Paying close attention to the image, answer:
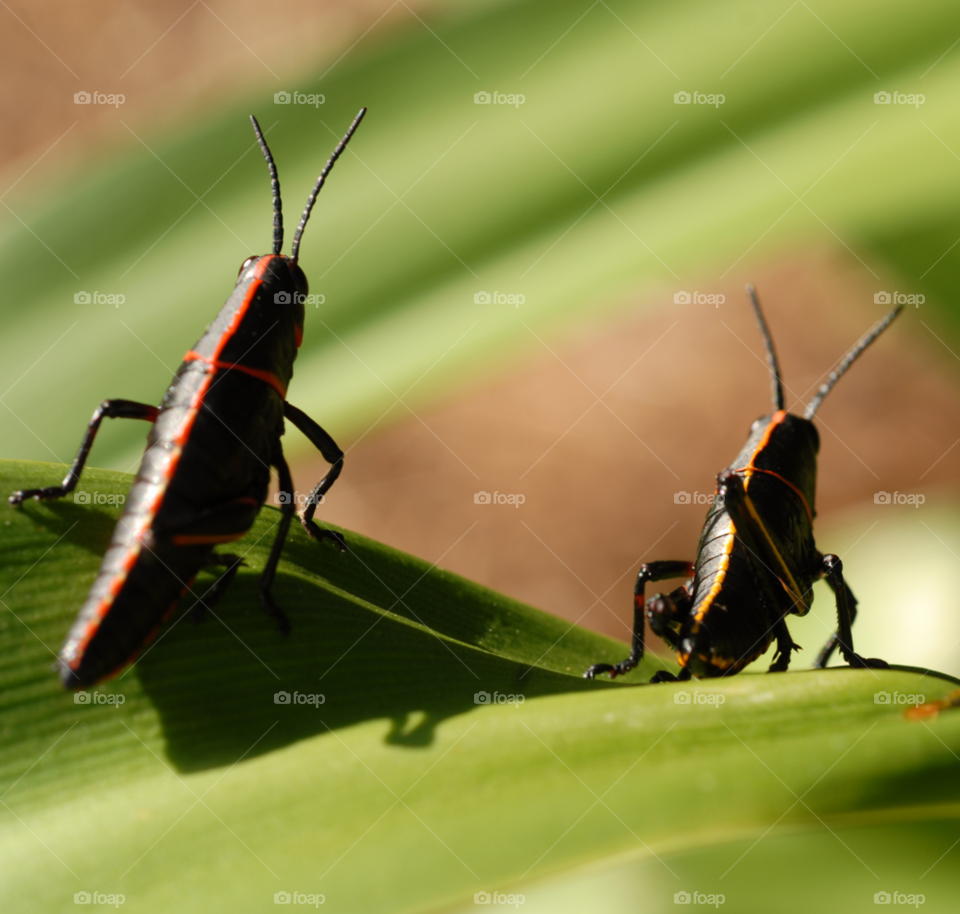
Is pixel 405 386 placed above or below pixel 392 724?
above

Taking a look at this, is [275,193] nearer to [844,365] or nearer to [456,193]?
[456,193]

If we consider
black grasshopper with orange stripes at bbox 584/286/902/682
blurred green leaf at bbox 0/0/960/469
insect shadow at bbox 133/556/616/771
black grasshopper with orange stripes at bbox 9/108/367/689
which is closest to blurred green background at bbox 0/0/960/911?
blurred green leaf at bbox 0/0/960/469

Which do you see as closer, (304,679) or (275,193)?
(304,679)

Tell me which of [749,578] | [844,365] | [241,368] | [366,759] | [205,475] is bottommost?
[366,759]

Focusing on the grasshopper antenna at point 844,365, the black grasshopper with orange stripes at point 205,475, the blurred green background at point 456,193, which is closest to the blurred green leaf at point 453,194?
the blurred green background at point 456,193

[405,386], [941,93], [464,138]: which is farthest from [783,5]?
[405,386]

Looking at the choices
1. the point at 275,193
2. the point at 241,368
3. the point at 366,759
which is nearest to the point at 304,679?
the point at 366,759

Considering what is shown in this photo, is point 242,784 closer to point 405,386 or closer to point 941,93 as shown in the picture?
point 405,386
